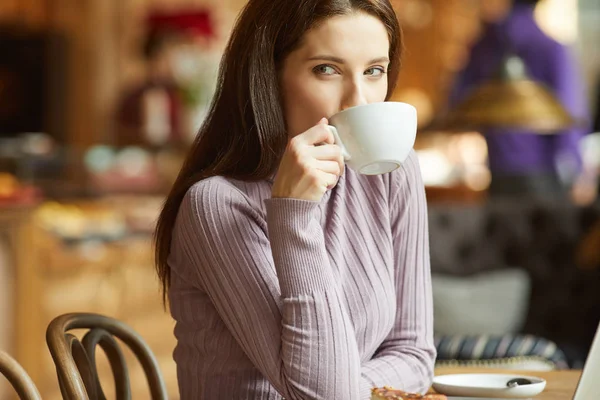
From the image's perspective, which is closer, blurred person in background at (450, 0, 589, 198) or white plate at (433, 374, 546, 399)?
white plate at (433, 374, 546, 399)

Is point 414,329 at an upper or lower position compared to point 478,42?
lower

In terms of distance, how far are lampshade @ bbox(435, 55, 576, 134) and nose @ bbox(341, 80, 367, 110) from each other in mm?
2049

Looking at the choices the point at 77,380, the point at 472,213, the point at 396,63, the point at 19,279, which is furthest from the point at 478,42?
the point at 77,380

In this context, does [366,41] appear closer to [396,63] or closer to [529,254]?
[396,63]

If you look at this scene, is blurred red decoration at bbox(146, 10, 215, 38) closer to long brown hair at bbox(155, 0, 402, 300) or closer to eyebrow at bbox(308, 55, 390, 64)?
long brown hair at bbox(155, 0, 402, 300)

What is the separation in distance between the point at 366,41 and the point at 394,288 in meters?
0.36

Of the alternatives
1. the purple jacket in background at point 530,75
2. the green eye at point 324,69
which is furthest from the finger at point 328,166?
the purple jacket in background at point 530,75

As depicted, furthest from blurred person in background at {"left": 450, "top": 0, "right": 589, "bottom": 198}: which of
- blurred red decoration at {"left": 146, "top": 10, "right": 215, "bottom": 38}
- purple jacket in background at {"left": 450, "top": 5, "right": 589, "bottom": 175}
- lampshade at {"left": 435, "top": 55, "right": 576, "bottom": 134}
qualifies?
blurred red decoration at {"left": 146, "top": 10, "right": 215, "bottom": 38}

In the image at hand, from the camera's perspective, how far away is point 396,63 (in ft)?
4.65

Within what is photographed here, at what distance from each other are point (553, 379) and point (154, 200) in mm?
3763

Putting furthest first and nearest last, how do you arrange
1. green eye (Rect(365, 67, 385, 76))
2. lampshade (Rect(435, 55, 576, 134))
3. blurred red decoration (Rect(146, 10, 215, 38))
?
1. blurred red decoration (Rect(146, 10, 215, 38))
2. lampshade (Rect(435, 55, 576, 134))
3. green eye (Rect(365, 67, 385, 76))

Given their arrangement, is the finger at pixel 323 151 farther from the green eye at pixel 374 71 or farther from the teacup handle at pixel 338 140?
the green eye at pixel 374 71

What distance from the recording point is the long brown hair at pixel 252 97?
1.26 meters

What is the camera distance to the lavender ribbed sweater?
3.78 feet
